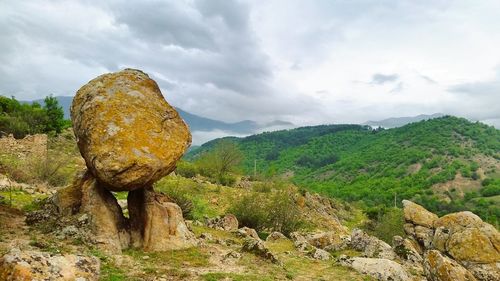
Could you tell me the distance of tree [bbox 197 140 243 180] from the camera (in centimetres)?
5641

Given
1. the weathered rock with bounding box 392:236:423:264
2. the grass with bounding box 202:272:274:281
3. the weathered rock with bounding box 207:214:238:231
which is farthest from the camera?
the weathered rock with bounding box 207:214:238:231

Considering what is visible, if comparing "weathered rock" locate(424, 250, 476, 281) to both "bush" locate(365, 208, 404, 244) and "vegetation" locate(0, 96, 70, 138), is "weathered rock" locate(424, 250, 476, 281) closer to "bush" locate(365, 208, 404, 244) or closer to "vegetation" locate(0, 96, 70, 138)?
"bush" locate(365, 208, 404, 244)

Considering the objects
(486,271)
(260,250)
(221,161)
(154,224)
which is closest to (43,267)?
(154,224)

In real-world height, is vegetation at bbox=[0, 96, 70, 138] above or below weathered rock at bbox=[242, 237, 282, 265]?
above

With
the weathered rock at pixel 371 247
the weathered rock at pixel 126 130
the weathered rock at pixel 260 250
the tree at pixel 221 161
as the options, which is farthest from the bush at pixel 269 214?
the tree at pixel 221 161

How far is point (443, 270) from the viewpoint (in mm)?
15000

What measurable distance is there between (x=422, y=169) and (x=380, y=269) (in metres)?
140

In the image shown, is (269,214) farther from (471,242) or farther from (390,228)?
(471,242)

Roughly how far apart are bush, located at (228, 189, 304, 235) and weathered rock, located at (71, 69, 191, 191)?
1714cm

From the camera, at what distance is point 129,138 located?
1430cm

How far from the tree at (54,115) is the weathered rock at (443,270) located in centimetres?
5626

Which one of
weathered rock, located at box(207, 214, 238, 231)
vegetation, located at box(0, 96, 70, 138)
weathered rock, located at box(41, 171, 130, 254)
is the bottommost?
weathered rock, located at box(207, 214, 238, 231)

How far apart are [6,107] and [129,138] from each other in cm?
5338

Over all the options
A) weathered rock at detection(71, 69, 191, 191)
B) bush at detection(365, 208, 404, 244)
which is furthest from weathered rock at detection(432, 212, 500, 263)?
bush at detection(365, 208, 404, 244)
